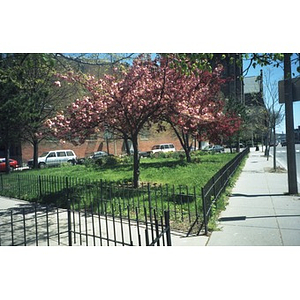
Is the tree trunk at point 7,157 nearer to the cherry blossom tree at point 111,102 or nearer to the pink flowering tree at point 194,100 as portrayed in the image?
the cherry blossom tree at point 111,102

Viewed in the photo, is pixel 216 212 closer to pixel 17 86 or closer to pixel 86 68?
pixel 86 68

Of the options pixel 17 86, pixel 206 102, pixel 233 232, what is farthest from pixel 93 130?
pixel 233 232

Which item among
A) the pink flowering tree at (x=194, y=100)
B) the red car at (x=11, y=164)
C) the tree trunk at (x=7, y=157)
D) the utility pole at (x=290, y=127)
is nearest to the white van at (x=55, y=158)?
the red car at (x=11, y=164)

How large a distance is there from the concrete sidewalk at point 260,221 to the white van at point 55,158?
9.69 feet

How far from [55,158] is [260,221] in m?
3.52

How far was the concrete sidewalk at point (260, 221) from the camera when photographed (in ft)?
9.00

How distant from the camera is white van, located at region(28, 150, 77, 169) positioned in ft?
16.3

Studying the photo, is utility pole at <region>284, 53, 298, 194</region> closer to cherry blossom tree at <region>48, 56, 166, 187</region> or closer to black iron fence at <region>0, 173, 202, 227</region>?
black iron fence at <region>0, 173, 202, 227</region>

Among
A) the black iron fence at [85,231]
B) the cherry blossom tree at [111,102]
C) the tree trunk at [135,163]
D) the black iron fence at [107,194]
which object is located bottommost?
the black iron fence at [85,231]

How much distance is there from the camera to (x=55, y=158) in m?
4.96

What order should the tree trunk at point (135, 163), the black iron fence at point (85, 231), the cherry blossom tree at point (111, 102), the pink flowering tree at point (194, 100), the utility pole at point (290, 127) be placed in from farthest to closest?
the tree trunk at point (135, 163) < the pink flowering tree at point (194, 100) < the cherry blossom tree at point (111, 102) < the utility pole at point (290, 127) < the black iron fence at point (85, 231)

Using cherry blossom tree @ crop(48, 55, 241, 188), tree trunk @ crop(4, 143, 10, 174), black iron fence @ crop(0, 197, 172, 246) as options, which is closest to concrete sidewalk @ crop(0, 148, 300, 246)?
black iron fence @ crop(0, 197, 172, 246)

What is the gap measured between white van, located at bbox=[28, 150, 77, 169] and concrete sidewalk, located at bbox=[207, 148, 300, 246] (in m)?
2.95

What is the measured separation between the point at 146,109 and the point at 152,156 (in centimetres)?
213
